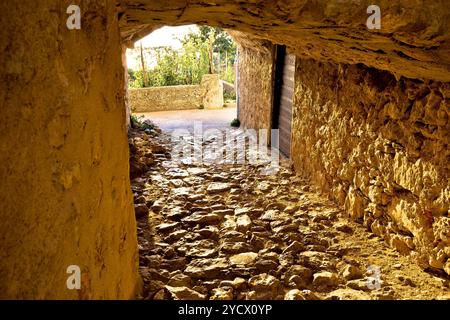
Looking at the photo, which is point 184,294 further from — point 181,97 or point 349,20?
point 181,97

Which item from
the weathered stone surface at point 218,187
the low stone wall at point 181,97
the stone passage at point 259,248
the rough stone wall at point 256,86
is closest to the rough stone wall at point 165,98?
the low stone wall at point 181,97

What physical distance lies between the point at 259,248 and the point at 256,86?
468 cm

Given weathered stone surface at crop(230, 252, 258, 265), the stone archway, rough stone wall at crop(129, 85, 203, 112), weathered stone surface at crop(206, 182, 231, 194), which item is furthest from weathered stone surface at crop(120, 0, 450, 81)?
rough stone wall at crop(129, 85, 203, 112)

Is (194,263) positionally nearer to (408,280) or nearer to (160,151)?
(408,280)

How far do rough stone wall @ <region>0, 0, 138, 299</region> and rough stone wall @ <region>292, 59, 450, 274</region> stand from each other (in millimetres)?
2088

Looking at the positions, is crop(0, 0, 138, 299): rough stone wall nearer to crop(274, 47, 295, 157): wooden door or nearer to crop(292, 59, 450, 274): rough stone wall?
crop(292, 59, 450, 274): rough stone wall

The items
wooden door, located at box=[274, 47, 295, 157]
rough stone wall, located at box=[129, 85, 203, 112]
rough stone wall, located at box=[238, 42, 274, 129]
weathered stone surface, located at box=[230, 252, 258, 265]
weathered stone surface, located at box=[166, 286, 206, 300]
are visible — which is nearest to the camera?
weathered stone surface, located at box=[166, 286, 206, 300]

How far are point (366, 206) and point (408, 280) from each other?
966 mm

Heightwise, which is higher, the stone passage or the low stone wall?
the low stone wall

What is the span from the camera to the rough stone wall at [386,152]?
96.9 inches

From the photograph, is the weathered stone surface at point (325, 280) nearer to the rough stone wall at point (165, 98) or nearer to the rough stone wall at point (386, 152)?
the rough stone wall at point (386, 152)

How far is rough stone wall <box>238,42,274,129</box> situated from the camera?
20.5 feet

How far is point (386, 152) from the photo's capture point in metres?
3.01

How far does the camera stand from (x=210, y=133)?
8367 mm
